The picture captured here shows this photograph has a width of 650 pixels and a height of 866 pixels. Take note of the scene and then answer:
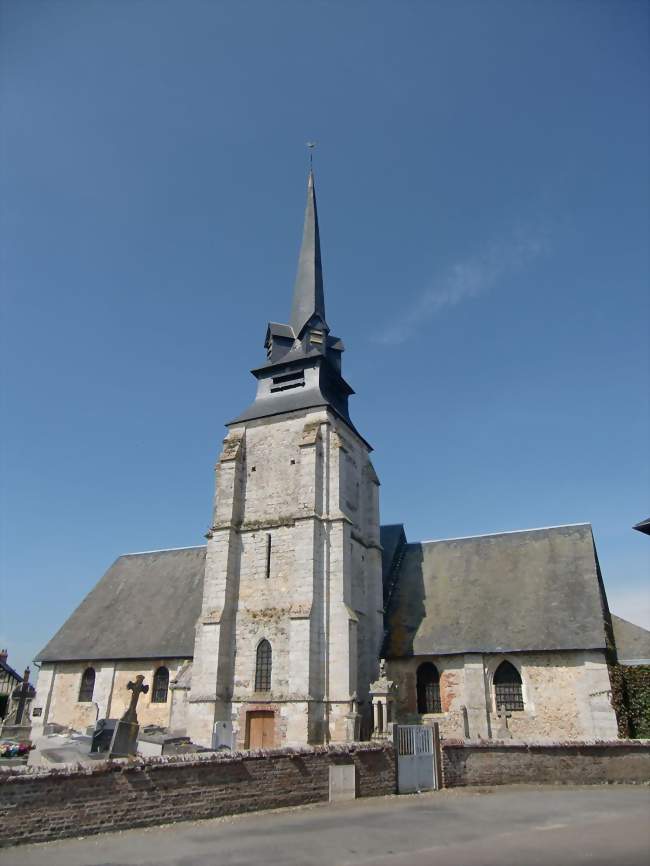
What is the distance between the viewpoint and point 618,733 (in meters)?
17.2

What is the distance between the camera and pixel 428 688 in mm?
20516

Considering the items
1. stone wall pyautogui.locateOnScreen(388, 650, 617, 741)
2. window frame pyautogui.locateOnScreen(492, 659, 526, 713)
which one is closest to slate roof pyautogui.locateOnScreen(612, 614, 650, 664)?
stone wall pyautogui.locateOnScreen(388, 650, 617, 741)

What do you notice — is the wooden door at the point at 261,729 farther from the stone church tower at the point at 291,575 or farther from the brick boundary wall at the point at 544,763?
the brick boundary wall at the point at 544,763

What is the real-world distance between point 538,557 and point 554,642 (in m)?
4.21

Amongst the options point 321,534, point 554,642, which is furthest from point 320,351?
point 554,642

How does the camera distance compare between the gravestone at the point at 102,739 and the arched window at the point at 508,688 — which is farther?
the arched window at the point at 508,688

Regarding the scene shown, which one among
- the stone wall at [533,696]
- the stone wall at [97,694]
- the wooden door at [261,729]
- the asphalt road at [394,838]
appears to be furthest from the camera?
the stone wall at [97,694]

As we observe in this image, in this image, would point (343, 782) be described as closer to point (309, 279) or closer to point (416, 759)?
point (416, 759)

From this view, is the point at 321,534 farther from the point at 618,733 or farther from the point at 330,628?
the point at 618,733

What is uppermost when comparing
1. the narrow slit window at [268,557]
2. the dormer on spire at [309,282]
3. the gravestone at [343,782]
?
the dormer on spire at [309,282]

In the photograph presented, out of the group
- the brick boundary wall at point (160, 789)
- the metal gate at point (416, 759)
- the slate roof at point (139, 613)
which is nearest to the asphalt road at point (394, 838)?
the brick boundary wall at point (160, 789)

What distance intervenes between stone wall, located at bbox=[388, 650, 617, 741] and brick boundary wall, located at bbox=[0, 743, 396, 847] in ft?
25.6

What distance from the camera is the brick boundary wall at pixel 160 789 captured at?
809 centimetres

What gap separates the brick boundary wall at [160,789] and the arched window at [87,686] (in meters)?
16.2
